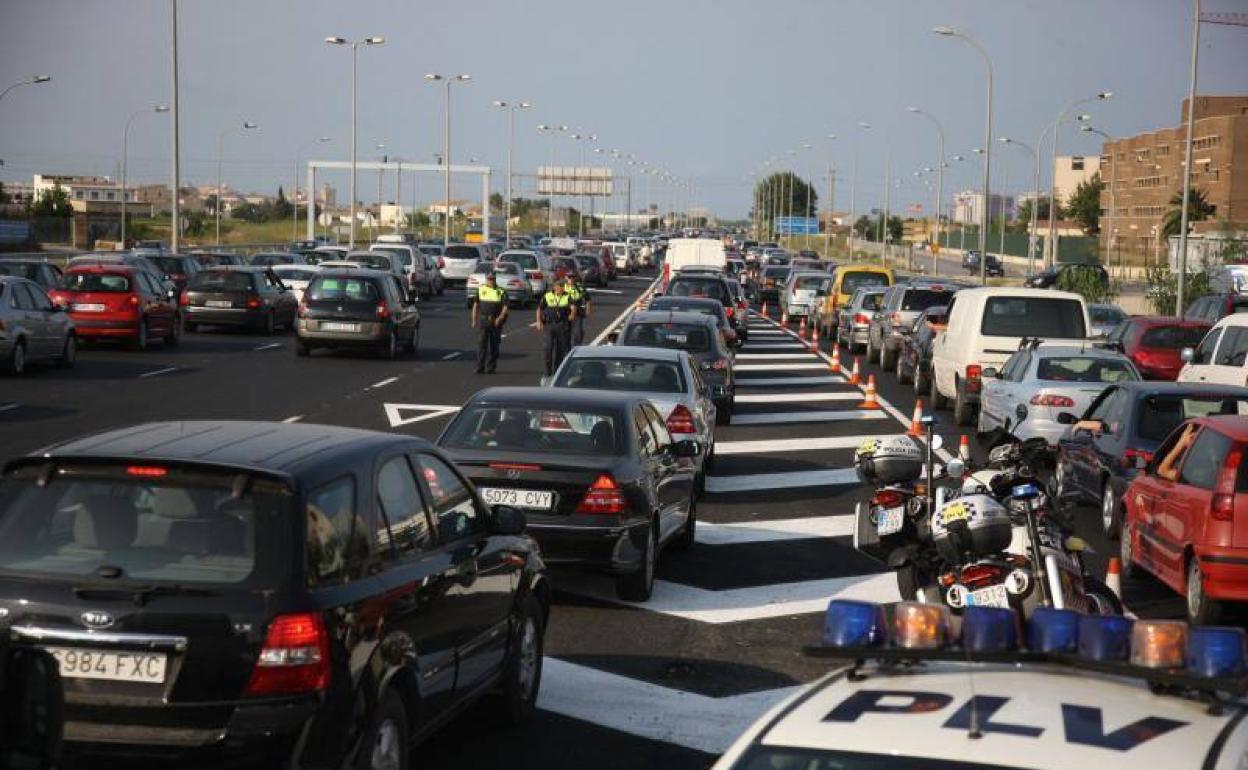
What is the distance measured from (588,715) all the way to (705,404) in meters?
9.48

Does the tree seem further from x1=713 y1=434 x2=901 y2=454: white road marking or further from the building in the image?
x1=713 y1=434 x2=901 y2=454: white road marking

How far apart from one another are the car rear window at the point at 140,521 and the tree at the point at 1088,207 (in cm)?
17387

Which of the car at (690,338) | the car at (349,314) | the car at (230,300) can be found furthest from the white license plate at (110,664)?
the car at (230,300)

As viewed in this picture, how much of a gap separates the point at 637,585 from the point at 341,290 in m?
23.6

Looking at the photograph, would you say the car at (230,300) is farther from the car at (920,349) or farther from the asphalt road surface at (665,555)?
the car at (920,349)

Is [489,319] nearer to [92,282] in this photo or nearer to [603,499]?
[92,282]

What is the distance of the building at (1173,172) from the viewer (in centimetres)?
12494

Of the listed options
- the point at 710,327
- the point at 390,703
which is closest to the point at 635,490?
the point at 390,703

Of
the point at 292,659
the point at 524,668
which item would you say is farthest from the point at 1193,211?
the point at 292,659

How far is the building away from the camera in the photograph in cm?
12494

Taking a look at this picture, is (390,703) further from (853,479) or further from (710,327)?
(710,327)

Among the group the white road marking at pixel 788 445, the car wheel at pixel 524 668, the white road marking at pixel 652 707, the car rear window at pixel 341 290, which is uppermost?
the car rear window at pixel 341 290

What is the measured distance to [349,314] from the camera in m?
34.3

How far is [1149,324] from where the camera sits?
29.7 metres
